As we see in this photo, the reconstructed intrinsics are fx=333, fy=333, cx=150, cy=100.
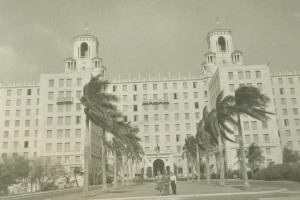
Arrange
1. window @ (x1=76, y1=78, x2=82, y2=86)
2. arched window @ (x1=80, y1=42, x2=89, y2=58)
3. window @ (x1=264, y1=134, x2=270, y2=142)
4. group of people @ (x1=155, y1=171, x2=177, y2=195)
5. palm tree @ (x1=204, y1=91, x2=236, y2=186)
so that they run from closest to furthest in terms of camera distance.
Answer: group of people @ (x1=155, y1=171, x2=177, y2=195)
palm tree @ (x1=204, y1=91, x2=236, y2=186)
window @ (x1=264, y1=134, x2=270, y2=142)
window @ (x1=76, y1=78, x2=82, y2=86)
arched window @ (x1=80, y1=42, x2=89, y2=58)

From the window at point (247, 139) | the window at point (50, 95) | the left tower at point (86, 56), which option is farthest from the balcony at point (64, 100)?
the window at point (247, 139)

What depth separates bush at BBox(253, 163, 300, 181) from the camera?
3395 centimetres

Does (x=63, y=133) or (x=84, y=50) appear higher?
(x=84, y=50)

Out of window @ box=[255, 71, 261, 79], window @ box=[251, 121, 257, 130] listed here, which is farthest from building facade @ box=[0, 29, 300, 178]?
window @ box=[251, 121, 257, 130]

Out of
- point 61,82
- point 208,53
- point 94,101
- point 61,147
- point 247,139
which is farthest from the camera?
point 208,53

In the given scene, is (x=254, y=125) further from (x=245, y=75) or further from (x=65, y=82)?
(x=65, y=82)

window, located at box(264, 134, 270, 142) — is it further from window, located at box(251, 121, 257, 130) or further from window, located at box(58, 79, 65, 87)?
window, located at box(58, 79, 65, 87)

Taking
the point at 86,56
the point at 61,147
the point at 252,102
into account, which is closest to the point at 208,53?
the point at 86,56

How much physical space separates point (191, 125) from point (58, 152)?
3909 centimetres

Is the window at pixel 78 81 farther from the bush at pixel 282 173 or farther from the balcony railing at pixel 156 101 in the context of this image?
the bush at pixel 282 173

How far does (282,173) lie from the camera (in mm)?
38562

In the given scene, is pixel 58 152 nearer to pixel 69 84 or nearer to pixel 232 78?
pixel 69 84

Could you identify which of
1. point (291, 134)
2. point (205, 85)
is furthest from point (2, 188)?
point (291, 134)

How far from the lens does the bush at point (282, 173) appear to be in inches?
1337
